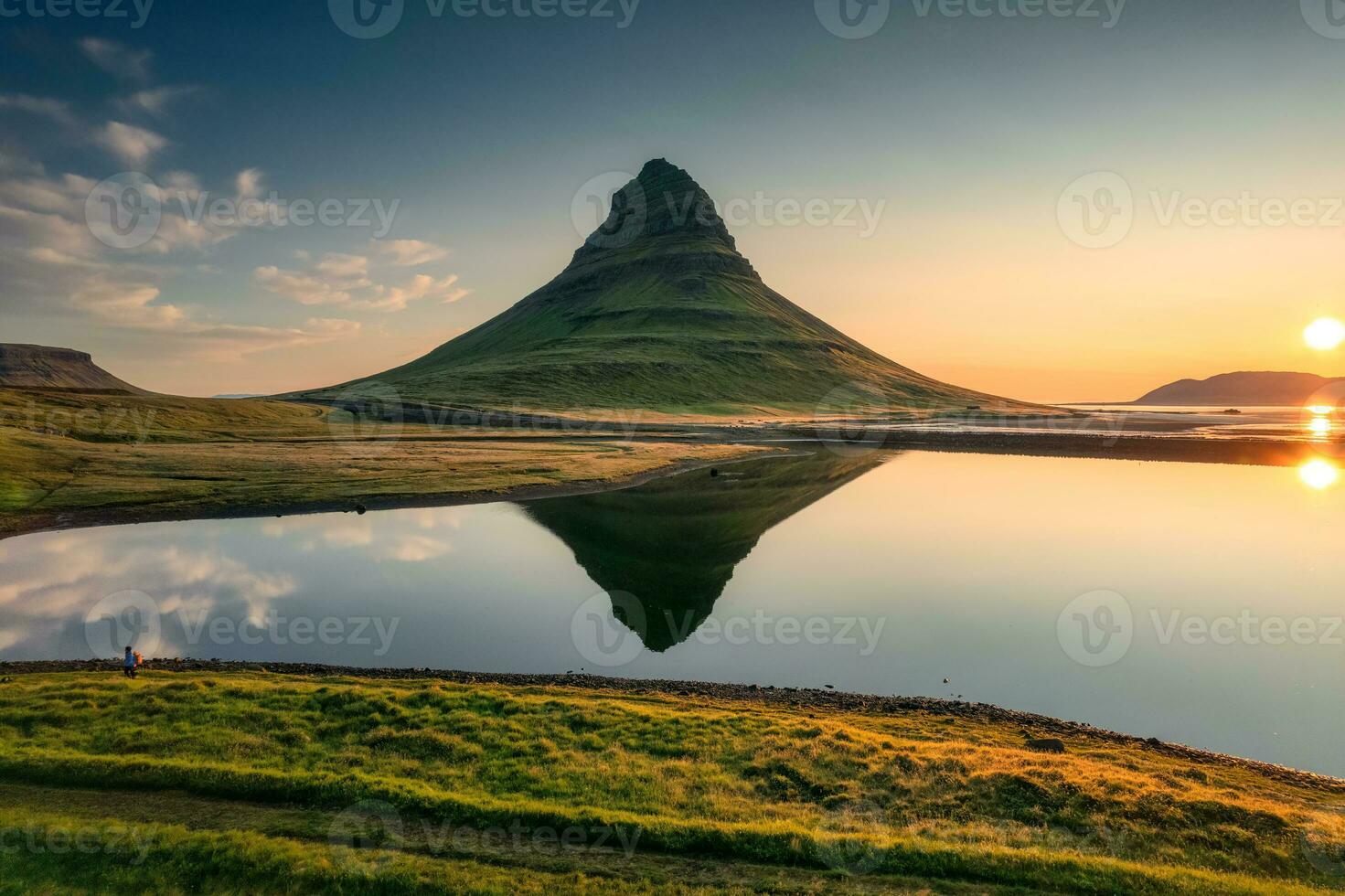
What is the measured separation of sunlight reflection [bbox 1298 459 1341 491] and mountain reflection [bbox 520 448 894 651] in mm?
53119

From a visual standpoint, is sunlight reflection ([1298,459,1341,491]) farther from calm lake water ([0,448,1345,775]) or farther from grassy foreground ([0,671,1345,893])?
grassy foreground ([0,671,1345,893])

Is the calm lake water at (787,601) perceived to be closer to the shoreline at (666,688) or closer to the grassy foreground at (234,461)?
the shoreline at (666,688)

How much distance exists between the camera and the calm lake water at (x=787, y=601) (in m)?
24.6

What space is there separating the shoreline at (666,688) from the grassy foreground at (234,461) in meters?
36.4

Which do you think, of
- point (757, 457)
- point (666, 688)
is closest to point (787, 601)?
point (666, 688)

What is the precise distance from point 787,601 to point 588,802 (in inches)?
821

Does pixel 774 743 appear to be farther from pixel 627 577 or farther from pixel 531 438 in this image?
pixel 531 438

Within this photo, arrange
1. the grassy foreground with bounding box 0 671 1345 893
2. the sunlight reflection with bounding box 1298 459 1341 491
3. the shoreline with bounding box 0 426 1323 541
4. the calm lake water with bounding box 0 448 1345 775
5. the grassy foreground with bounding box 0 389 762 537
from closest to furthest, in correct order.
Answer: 1. the grassy foreground with bounding box 0 671 1345 893
2. the calm lake water with bounding box 0 448 1345 775
3. the shoreline with bounding box 0 426 1323 541
4. the grassy foreground with bounding box 0 389 762 537
5. the sunlight reflection with bounding box 1298 459 1341 491

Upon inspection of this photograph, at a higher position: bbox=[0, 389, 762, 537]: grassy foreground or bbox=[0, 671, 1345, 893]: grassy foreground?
bbox=[0, 389, 762, 537]: grassy foreground

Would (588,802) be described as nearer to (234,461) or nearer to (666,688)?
(666,688)

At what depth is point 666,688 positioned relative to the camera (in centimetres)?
2391

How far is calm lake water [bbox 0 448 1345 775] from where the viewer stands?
24.6 meters

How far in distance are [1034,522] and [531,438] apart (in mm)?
87596

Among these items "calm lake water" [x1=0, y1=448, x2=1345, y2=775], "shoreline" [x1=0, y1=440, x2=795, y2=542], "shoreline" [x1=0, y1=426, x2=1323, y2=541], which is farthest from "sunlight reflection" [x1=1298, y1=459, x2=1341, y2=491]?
"shoreline" [x1=0, y1=440, x2=795, y2=542]
